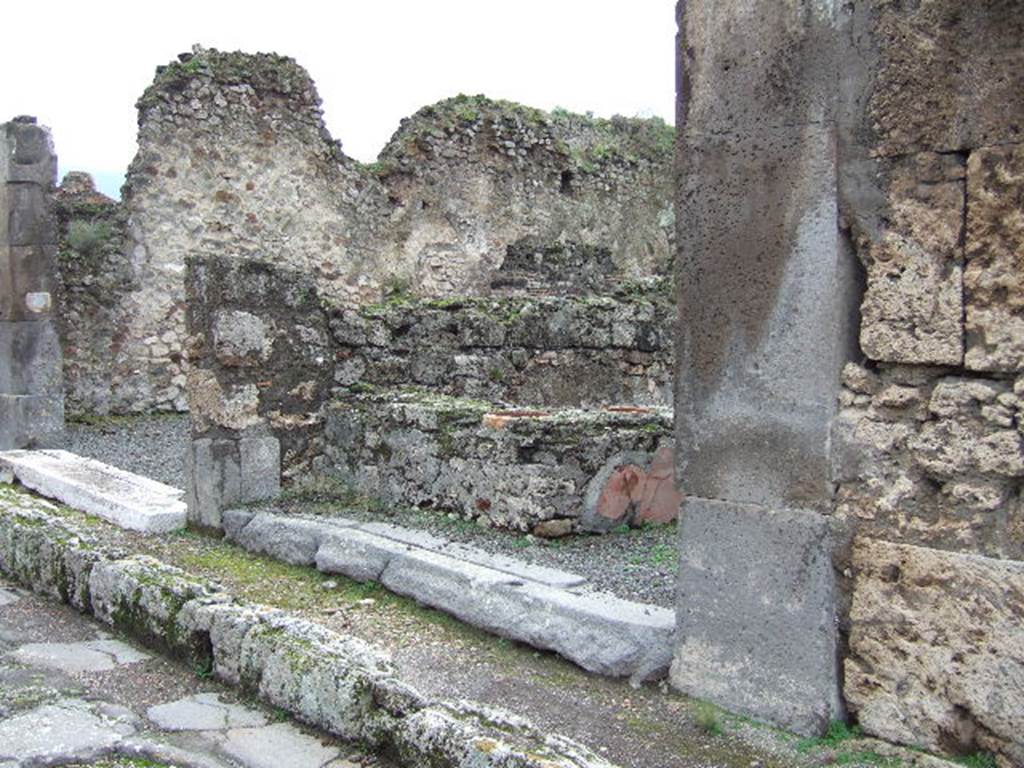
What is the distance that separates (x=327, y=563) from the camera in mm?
5516

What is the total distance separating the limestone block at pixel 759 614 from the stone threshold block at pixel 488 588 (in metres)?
0.25

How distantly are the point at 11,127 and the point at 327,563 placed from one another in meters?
7.62

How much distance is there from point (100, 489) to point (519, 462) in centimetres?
342

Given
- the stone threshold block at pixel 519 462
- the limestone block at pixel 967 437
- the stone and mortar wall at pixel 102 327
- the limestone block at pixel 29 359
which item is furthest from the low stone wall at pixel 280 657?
the stone and mortar wall at pixel 102 327

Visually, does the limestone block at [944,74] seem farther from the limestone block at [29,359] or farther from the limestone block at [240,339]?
the limestone block at [29,359]

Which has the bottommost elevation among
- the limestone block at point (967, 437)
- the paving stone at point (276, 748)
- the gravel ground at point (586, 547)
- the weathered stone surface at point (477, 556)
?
the paving stone at point (276, 748)

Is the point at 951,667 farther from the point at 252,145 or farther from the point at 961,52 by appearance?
the point at 252,145

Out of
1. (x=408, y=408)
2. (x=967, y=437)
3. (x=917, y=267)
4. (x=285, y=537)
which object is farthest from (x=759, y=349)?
(x=285, y=537)

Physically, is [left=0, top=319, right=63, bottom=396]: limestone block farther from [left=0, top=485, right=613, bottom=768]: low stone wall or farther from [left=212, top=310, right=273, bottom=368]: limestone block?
[left=212, top=310, right=273, bottom=368]: limestone block

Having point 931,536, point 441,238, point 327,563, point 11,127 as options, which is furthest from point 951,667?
point 441,238

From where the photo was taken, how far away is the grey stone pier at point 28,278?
422 inches

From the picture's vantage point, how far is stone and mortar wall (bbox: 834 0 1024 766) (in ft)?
10.2

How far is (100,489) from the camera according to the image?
7520 mm

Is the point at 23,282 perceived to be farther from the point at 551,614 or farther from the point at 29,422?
the point at 551,614
